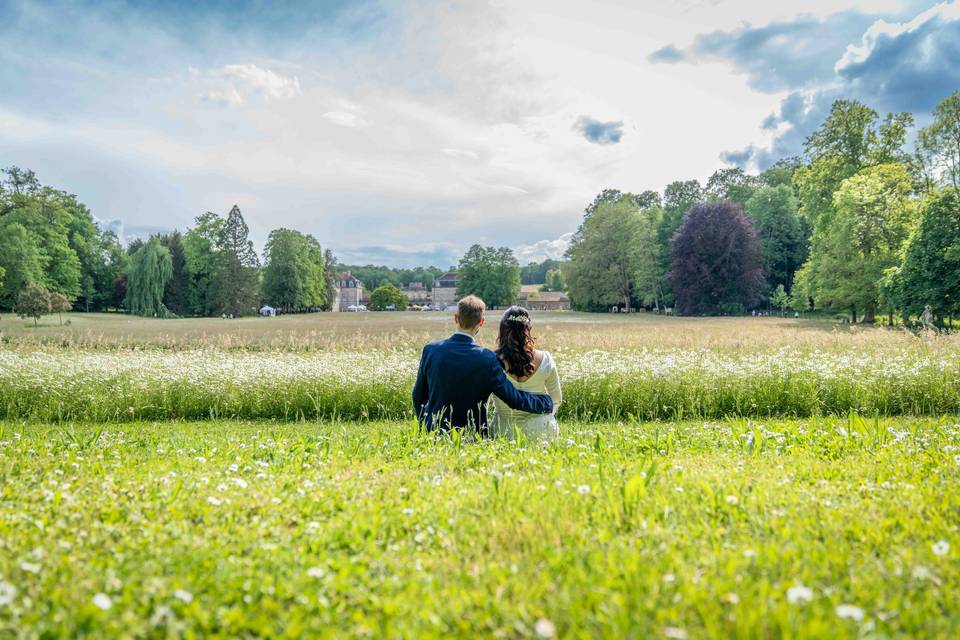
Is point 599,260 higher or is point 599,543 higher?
point 599,260

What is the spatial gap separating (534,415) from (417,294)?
473ft

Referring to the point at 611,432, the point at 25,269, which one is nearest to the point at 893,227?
the point at 611,432

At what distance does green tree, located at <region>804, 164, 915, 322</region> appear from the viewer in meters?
30.1

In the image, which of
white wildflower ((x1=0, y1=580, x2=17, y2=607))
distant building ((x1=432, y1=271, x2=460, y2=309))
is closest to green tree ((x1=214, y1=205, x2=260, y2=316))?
white wildflower ((x1=0, y1=580, x2=17, y2=607))

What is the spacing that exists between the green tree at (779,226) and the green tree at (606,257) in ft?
37.1

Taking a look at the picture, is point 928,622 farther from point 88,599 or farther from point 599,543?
point 88,599

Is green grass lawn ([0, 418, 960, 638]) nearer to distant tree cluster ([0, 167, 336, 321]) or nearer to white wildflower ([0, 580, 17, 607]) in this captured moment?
white wildflower ([0, 580, 17, 607])

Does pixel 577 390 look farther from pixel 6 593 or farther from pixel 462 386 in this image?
pixel 6 593

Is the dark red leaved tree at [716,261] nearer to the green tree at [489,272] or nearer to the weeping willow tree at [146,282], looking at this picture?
the green tree at [489,272]

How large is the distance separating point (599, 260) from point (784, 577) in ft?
180

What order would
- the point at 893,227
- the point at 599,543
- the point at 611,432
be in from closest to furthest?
the point at 599,543 → the point at 611,432 → the point at 893,227

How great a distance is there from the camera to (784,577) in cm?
250

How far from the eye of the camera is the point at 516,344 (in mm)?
5547

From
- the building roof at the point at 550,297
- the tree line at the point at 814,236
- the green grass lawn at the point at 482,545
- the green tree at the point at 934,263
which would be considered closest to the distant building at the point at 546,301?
the building roof at the point at 550,297
